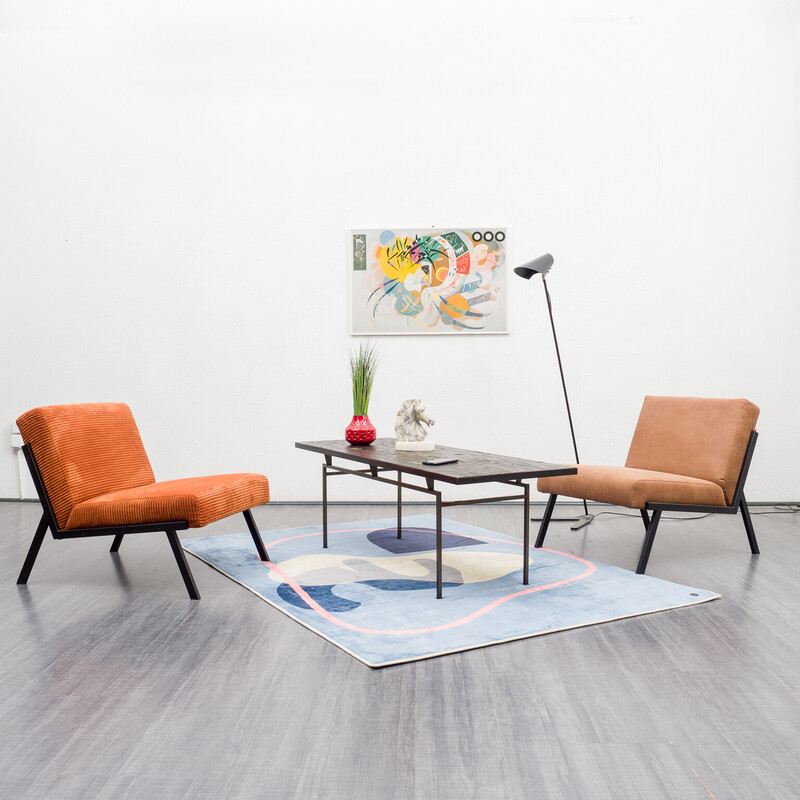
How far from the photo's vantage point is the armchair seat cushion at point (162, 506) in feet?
9.39

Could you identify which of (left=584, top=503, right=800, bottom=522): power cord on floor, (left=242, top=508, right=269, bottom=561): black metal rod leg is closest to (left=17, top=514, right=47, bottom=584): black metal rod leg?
(left=242, top=508, right=269, bottom=561): black metal rod leg

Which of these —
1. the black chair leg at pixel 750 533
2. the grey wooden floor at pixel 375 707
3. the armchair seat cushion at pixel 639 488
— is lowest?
the black chair leg at pixel 750 533

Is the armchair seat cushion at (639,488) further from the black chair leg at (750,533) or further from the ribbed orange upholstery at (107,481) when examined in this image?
the ribbed orange upholstery at (107,481)

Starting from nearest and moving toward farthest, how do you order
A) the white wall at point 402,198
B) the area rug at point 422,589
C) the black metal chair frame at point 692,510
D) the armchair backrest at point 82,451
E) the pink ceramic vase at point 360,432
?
the area rug at point 422,589
the armchair backrest at point 82,451
the black metal chair frame at point 692,510
the pink ceramic vase at point 360,432
the white wall at point 402,198

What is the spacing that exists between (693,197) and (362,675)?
4171 millimetres

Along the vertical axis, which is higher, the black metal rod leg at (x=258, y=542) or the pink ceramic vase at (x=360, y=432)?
the pink ceramic vase at (x=360, y=432)

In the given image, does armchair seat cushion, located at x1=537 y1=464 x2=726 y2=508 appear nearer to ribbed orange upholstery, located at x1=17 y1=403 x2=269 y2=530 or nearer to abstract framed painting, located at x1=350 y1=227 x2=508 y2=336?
ribbed orange upholstery, located at x1=17 y1=403 x2=269 y2=530

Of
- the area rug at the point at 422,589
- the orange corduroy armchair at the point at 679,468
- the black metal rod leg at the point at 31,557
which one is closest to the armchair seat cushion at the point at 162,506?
the black metal rod leg at the point at 31,557

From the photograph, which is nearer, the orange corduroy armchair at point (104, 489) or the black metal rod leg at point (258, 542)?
the orange corduroy armchair at point (104, 489)

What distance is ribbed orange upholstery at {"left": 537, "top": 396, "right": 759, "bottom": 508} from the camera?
331cm

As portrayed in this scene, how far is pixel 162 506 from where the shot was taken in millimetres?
2883

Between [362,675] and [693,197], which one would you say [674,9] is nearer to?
[693,197]

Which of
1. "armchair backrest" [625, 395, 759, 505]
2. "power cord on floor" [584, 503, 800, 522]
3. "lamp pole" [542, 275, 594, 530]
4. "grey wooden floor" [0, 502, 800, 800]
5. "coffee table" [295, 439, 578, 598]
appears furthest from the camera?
"power cord on floor" [584, 503, 800, 522]

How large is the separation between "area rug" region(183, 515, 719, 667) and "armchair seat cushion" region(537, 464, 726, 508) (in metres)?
0.32
